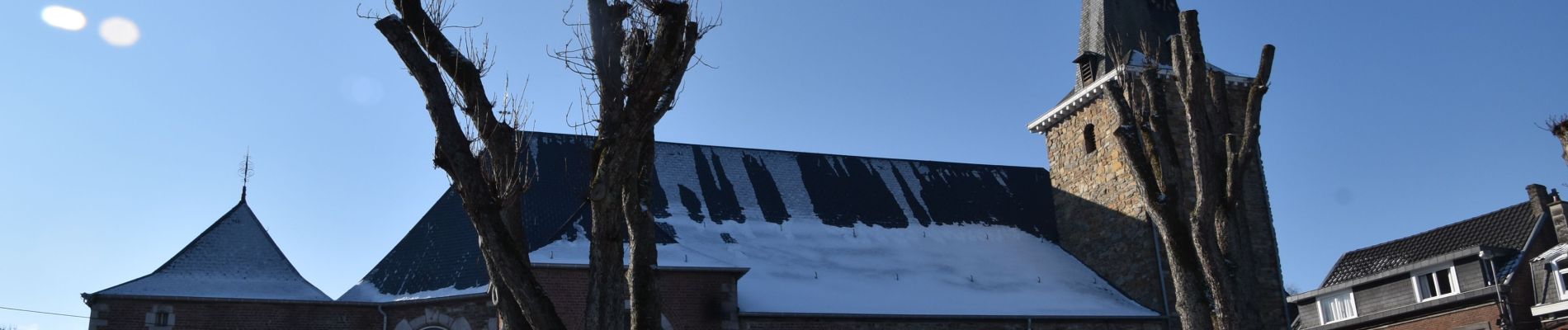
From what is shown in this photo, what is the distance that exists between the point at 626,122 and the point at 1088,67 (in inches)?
642

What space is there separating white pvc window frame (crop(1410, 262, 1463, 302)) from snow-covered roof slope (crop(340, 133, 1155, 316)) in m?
6.33

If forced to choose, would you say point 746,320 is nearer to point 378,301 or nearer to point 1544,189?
point 378,301

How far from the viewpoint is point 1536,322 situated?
20156mm

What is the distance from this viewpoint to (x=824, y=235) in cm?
2031

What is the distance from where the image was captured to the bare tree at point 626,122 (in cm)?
740

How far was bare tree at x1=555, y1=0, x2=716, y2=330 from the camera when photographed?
291 inches

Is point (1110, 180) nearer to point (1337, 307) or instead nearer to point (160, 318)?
point (1337, 307)

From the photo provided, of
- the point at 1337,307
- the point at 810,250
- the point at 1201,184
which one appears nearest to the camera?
the point at 1201,184

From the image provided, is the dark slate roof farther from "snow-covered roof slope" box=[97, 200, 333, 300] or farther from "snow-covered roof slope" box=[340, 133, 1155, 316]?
"snow-covered roof slope" box=[97, 200, 333, 300]

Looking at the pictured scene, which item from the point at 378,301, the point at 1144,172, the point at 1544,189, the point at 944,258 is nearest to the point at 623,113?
the point at 1144,172

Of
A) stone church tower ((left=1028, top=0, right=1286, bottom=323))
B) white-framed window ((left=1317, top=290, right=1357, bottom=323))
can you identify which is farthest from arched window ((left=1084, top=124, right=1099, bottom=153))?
white-framed window ((left=1317, top=290, right=1357, bottom=323))

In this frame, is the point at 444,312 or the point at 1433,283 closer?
the point at 444,312

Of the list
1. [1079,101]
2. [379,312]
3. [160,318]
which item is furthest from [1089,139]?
[160,318]

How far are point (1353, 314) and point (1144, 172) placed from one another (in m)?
16.2
